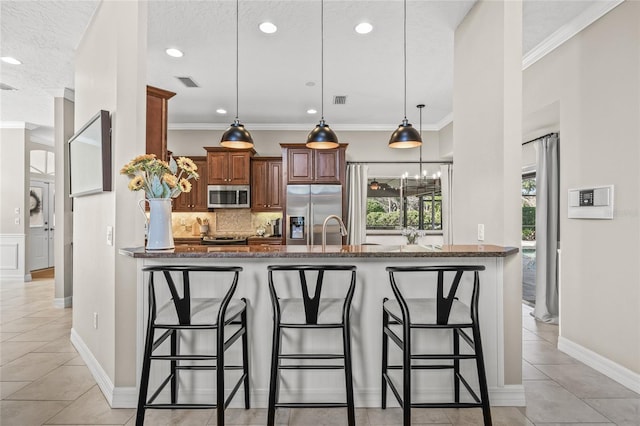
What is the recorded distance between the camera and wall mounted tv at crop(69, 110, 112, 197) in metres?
2.48

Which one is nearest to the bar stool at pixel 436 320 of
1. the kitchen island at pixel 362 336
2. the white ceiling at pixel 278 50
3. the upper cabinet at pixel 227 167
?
the kitchen island at pixel 362 336

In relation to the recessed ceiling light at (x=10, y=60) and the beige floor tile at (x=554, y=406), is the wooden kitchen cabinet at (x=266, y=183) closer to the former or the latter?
the recessed ceiling light at (x=10, y=60)

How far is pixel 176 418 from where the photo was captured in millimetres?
2225

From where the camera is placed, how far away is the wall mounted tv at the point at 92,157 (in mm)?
2477

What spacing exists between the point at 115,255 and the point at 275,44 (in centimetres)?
246

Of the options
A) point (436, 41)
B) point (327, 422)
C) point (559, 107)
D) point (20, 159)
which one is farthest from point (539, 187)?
point (20, 159)

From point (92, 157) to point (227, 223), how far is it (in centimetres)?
384

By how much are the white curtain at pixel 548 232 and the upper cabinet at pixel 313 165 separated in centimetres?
283

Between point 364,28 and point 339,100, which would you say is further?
point 339,100

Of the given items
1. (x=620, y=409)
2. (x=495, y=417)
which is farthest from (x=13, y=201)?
(x=620, y=409)

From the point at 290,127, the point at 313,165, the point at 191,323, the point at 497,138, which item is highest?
the point at 290,127

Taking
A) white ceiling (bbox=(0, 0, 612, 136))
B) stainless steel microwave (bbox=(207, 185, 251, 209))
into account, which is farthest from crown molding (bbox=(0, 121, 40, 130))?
stainless steel microwave (bbox=(207, 185, 251, 209))

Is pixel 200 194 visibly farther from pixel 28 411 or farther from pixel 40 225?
pixel 28 411

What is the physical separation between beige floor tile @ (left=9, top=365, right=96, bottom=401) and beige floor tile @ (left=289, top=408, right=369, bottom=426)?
158 centimetres
